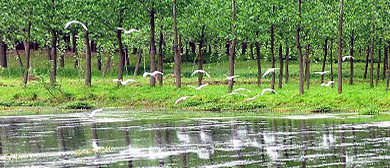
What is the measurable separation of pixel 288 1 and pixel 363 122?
73.2 ft

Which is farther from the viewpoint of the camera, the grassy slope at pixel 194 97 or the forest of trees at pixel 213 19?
the forest of trees at pixel 213 19

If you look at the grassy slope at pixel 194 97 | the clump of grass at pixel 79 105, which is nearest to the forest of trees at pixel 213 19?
the grassy slope at pixel 194 97

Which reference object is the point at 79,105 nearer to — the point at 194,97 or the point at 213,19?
the point at 194,97

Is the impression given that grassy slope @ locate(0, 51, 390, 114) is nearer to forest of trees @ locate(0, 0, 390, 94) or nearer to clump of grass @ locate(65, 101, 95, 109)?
clump of grass @ locate(65, 101, 95, 109)

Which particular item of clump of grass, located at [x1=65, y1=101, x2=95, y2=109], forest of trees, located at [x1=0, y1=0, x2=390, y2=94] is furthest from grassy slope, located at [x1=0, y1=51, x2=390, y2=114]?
forest of trees, located at [x1=0, y1=0, x2=390, y2=94]

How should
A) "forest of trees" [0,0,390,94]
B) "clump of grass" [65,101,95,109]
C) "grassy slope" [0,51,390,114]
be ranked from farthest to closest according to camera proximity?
"forest of trees" [0,0,390,94] → "clump of grass" [65,101,95,109] → "grassy slope" [0,51,390,114]

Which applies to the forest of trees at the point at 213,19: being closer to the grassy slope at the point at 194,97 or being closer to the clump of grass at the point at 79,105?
the grassy slope at the point at 194,97

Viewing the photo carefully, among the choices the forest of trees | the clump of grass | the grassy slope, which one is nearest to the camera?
the grassy slope

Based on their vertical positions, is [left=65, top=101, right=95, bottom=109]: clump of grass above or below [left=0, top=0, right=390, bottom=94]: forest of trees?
below

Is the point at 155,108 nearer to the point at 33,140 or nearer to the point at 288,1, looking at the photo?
the point at 288,1

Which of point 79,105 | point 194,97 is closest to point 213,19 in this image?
point 194,97

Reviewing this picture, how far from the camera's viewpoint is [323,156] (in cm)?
2631

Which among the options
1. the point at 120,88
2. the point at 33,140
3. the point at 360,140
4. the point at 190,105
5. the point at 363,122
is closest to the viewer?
the point at 360,140

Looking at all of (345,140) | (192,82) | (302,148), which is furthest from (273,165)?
(192,82)
